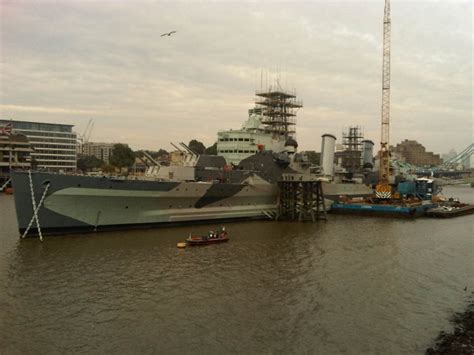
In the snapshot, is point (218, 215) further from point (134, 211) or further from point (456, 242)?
point (456, 242)

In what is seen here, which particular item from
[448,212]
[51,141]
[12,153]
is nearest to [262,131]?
[448,212]

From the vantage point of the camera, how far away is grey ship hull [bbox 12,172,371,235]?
85.3ft

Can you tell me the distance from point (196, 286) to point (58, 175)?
1387cm

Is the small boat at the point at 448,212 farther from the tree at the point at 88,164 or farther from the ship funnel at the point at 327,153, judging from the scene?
the tree at the point at 88,164

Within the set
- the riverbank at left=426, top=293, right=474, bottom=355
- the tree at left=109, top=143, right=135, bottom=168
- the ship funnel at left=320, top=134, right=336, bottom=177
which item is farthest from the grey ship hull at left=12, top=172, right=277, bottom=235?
the tree at left=109, top=143, right=135, bottom=168

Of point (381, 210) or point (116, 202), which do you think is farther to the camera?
point (381, 210)

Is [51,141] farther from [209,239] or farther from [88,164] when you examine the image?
[209,239]

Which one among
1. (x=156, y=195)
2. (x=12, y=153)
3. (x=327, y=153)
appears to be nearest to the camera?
(x=156, y=195)

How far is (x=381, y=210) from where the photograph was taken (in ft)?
154

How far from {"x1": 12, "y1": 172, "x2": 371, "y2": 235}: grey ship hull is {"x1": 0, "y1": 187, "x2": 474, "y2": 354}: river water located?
1480 mm

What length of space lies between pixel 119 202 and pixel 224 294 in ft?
48.3

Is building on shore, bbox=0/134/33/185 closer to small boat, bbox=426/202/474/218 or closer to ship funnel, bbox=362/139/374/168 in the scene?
ship funnel, bbox=362/139/374/168

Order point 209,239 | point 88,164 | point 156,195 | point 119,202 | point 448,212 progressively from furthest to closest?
point 88,164
point 448,212
point 156,195
point 119,202
point 209,239

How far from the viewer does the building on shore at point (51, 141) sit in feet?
339
